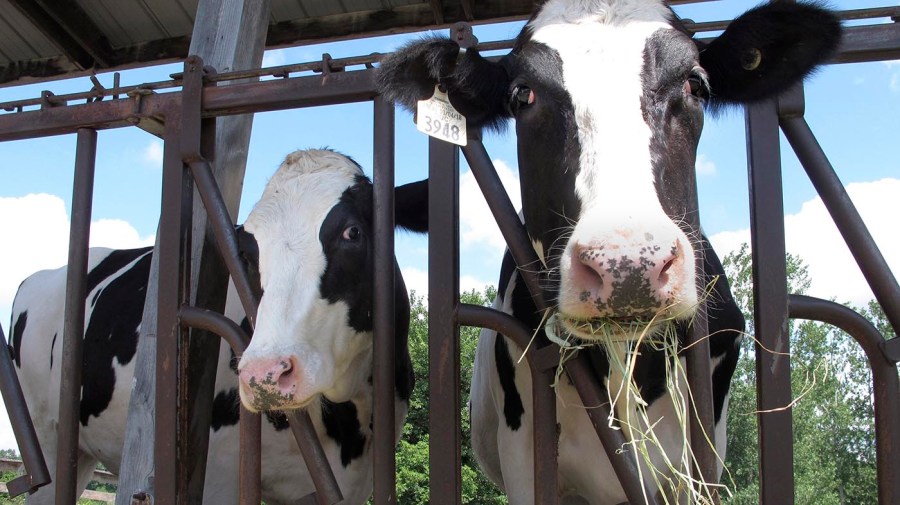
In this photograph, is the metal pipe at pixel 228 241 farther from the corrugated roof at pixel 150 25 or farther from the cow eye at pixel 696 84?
the corrugated roof at pixel 150 25

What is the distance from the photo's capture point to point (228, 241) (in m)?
2.62

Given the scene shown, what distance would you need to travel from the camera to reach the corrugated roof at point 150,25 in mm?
4973

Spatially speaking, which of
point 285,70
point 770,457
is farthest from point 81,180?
point 770,457

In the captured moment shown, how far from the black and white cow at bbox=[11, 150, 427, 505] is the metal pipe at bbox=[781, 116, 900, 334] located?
5.88 feet

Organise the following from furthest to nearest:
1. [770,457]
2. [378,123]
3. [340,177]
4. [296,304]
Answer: [340,177], [296,304], [378,123], [770,457]

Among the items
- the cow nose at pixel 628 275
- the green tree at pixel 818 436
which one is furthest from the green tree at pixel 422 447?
the cow nose at pixel 628 275

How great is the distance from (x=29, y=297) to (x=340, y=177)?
4.02 metres

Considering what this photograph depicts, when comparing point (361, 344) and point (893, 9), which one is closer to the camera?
point (893, 9)

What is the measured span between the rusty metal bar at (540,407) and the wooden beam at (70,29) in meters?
3.89

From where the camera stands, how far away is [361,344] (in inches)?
128

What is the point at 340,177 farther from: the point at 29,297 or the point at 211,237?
the point at 29,297

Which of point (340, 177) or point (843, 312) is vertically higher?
point (340, 177)

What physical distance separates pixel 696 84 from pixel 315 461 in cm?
176

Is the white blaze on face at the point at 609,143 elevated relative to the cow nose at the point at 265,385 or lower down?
elevated
